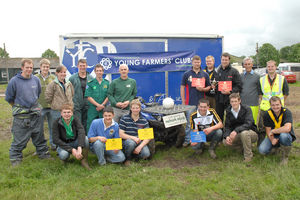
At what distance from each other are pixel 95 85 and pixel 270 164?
11.4 ft

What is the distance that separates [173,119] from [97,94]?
164 centimetres

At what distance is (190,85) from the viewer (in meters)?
5.09

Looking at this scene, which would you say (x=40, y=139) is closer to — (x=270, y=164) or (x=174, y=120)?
(x=174, y=120)

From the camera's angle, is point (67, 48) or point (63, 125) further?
point (67, 48)

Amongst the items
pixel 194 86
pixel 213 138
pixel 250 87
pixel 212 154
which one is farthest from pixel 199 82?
pixel 212 154

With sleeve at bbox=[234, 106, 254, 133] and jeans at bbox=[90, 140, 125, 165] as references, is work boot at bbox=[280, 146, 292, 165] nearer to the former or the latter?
sleeve at bbox=[234, 106, 254, 133]

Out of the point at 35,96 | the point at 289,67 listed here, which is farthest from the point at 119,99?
the point at 289,67

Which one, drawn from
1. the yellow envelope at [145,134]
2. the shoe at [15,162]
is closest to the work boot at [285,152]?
the yellow envelope at [145,134]

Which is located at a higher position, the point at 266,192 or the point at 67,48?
the point at 67,48

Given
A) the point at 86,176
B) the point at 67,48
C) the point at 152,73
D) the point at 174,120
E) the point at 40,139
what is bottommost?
the point at 86,176

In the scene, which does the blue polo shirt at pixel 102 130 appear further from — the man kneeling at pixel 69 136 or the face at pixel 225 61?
the face at pixel 225 61

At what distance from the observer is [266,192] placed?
301cm

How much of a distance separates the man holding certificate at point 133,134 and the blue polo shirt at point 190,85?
1284 millimetres

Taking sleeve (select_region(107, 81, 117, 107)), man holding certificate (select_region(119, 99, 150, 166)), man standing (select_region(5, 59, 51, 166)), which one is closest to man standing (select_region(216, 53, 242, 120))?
man holding certificate (select_region(119, 99, 150, 166))
